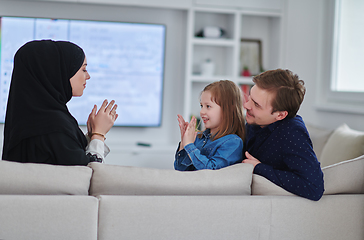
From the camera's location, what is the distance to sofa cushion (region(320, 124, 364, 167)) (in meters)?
2.38

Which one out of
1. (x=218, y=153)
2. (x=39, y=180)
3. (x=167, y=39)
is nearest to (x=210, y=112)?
(x=218, y=153)

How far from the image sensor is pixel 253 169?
1387 millimetres

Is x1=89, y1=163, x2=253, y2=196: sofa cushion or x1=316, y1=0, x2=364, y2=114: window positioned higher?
x1=316, y1=0, x2=364, y2=114: window

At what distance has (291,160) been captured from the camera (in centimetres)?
134

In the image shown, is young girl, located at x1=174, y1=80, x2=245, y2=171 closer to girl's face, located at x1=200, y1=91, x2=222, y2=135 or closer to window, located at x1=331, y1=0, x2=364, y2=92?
girl's face, located at x1=200, y1=91, x2=222, y2=135

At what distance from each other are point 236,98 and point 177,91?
8.09 feet

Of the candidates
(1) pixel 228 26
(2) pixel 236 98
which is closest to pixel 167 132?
(1) pixel 228 26

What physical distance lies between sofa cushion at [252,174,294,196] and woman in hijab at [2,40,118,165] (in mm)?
637

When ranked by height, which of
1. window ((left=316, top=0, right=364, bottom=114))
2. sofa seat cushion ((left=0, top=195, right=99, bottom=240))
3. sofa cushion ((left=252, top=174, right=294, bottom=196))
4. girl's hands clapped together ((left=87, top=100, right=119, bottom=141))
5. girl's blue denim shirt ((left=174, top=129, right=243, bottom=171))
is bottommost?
sofa seat cushion ((left=0, top=195, right=99, bottom=240))

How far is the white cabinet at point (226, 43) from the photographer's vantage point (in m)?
3.82

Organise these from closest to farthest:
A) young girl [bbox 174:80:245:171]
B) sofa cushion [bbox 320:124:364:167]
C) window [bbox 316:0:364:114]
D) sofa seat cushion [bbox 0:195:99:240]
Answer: sofa seat cushion [bbox 0:195:99:240] → young girl [bbox 174:80:245:171] → sofa cushion [bbox 320:124:364:167] → window [bbox 316:0:364:114]

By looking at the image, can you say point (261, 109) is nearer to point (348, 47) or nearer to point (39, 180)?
point (39, 180)

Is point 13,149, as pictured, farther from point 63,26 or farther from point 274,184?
point 63,26

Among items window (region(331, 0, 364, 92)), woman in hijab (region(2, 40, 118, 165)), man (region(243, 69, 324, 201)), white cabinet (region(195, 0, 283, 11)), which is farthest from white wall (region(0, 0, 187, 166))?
man (region(243, 69, 324, 201))
